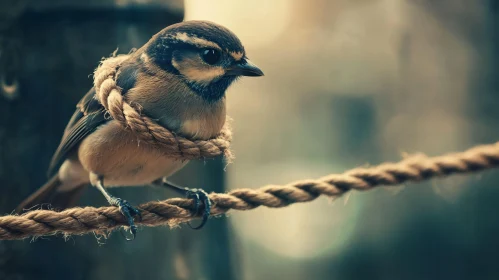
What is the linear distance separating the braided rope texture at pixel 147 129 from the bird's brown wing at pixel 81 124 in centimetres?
9

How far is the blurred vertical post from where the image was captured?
1.22m

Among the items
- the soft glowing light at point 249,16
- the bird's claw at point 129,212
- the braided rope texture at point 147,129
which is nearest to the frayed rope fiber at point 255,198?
the bird's claw at point 129,212

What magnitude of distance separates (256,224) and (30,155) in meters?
1.09

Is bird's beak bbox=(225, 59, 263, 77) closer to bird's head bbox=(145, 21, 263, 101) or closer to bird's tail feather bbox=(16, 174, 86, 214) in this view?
bird's head bbox=(145, 21, 263, 101)

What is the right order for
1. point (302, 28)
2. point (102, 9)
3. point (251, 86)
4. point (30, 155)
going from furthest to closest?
point (302, 28) < point (251, 86) < point (30, 155) < point (102, 9)

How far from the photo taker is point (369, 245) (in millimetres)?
2594

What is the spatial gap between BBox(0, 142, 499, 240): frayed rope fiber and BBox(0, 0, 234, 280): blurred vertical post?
323 mm

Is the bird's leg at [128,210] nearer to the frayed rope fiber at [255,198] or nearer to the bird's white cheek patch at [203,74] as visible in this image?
the frayed rope fiber at [255,198]

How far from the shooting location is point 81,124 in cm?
138

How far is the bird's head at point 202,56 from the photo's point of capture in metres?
1.15

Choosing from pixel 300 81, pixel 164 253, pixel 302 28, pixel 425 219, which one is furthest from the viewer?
pixel 425 219

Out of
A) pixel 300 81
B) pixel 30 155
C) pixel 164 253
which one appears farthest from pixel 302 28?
pixel 30 155

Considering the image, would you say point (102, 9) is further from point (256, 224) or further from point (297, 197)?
point (256, 224)

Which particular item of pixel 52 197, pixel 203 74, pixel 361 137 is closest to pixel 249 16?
pixel 203 74
